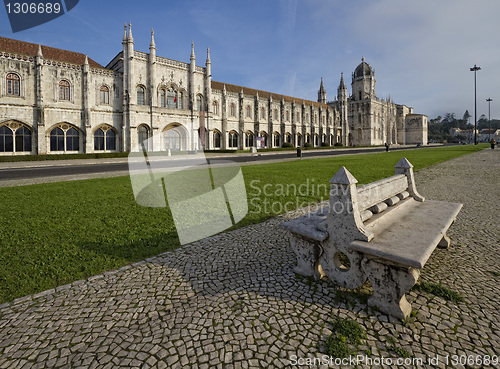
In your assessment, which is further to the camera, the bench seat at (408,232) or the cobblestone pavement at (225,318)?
the bench seat at (408,232)

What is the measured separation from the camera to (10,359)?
224 centimetres

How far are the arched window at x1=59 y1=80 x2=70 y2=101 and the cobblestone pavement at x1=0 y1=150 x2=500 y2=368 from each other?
3253 cm

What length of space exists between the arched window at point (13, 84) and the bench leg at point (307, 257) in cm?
3419

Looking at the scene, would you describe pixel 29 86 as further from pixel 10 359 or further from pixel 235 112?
pixel 10 359

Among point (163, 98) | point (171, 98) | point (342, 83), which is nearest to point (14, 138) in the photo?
point (163, 98)

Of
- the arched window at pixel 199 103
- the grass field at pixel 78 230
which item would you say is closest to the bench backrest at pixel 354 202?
the grass field at pixel 78 230

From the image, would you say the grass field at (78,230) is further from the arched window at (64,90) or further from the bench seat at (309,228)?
the arched window at (64,90)

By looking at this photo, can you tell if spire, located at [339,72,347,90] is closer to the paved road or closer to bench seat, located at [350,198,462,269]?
the paved road

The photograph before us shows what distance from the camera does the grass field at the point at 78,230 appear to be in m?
3.79

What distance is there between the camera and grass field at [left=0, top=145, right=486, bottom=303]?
3.79 m

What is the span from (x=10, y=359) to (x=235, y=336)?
196 cm

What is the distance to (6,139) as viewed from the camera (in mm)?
25359

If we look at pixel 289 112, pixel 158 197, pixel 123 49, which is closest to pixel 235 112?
pixel 289 112

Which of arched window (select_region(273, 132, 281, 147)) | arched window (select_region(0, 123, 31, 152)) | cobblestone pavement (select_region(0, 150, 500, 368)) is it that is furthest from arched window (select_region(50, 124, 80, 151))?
arched window (select_region(273, 132, 281, 147))
